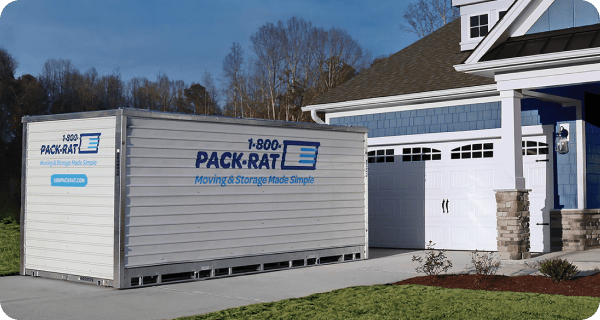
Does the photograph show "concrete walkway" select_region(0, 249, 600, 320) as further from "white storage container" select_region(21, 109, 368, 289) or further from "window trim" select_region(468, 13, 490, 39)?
"window trim" select_region(468, 13, 490, 39)

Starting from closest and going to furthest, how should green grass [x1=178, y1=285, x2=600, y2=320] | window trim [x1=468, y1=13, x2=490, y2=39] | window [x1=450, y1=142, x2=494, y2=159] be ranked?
green grass [x1=178, y1=285, x2=600, y2=320], window [x1=450, y1=142, x2=494, y2=159], window trim [x1=468, y1=13, x2=490, y2=39]

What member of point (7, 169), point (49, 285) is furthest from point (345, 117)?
point (7, 169)

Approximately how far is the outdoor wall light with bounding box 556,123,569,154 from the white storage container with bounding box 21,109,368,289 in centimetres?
495

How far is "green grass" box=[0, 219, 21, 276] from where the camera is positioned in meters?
10.4

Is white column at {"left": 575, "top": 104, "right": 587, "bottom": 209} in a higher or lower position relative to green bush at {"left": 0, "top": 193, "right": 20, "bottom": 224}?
higher

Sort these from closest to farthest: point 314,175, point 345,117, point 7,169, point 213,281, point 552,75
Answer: point 213,281
point 552,75
point 314,175
point 345,117
point 7,169

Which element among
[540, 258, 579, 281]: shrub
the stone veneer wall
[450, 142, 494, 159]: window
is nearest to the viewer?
[540, 258, 579, 281]: shrub

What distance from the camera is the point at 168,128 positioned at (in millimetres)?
9070

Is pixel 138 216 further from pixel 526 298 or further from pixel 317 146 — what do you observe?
pixel 526 298

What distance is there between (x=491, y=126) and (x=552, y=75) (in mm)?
2706

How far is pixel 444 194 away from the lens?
1380cm

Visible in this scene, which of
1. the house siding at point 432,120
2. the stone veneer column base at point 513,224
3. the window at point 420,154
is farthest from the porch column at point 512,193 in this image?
the window at point 420,154

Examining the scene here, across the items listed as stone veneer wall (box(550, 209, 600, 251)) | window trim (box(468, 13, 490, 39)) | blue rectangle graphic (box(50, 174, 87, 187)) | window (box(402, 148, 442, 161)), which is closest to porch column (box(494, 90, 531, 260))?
stone veneer wall (box(550, 209, 600, 251))

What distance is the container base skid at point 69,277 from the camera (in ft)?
28.2
